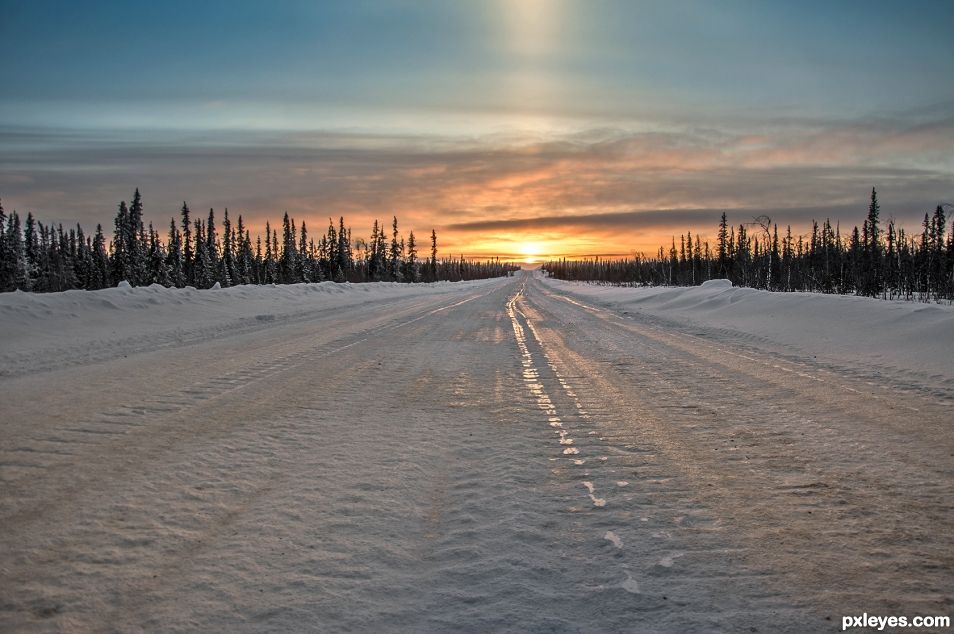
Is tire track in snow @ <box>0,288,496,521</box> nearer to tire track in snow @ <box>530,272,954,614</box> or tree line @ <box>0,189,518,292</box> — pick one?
tire track in snow @ <box>530,272,954,614</box>

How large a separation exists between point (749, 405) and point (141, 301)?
19236mm

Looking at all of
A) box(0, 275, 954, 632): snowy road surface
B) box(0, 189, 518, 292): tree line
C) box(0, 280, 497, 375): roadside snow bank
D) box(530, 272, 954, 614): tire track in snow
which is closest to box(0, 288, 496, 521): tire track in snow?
box(0, 275, 954, 632): snowy road surface

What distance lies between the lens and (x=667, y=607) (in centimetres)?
249

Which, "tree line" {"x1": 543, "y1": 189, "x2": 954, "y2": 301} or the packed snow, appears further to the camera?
"tree line" {"x1": 543, "y1": 189, "x2": 954, "y2": 301}

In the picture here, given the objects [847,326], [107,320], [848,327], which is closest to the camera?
[848,327]

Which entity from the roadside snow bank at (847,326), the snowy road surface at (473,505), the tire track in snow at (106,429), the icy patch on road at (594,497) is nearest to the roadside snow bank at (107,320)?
the snowy road surface at (473,505)

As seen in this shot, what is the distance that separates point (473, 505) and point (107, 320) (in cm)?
1577

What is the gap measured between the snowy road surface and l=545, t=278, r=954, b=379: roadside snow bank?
2.39m

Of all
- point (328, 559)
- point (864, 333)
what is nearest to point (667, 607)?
point (328, 559)

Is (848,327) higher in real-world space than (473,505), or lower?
higher

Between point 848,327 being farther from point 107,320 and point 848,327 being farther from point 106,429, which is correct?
point 107,320

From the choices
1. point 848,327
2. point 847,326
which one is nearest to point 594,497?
point 848,327

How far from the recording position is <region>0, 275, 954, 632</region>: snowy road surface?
8.28 feet

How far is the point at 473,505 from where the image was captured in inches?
143
